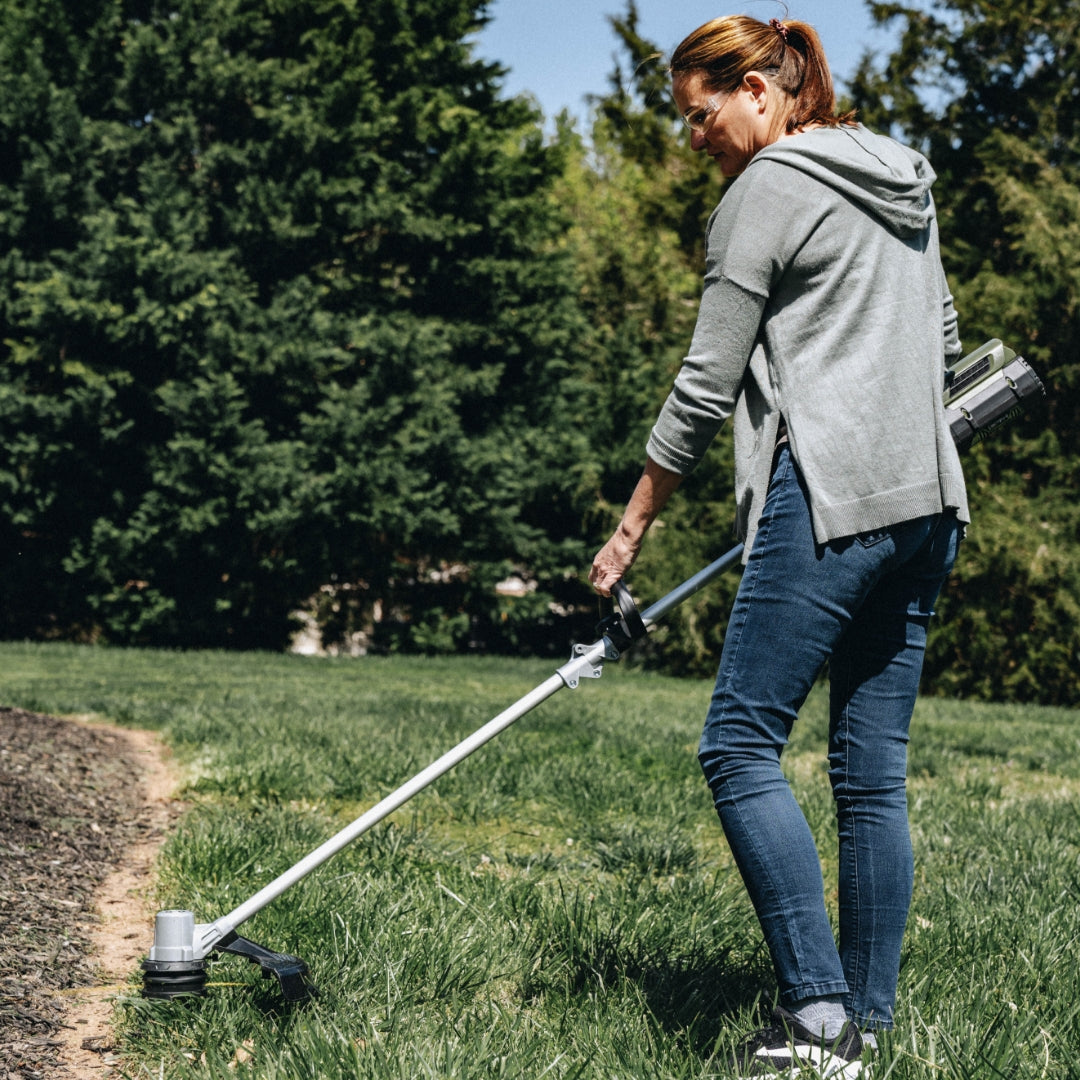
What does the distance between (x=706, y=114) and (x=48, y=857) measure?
2819 mm

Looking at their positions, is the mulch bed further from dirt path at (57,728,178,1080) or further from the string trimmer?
the string trimmer

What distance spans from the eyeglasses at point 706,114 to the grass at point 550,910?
63.2 inches

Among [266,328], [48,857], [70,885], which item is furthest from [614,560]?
[266,328]

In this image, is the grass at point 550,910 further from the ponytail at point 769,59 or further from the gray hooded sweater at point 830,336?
the ponytail at point 769,59

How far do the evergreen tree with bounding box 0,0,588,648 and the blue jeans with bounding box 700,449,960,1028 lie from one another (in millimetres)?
14333

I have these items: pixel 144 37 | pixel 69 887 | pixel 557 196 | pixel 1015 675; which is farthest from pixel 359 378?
pixel 69 887

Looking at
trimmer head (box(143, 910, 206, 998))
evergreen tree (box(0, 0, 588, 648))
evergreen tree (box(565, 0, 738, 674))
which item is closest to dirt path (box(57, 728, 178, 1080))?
trimmer head (box(143, 910, 206, 998))

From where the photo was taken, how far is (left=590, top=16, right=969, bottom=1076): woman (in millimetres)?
2008

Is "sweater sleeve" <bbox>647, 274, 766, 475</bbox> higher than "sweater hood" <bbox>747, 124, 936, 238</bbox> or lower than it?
lower

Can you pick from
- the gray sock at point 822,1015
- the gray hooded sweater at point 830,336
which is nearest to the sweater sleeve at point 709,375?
the gray hooded sweater at point 830,336

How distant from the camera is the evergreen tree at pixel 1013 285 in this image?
1336 cm

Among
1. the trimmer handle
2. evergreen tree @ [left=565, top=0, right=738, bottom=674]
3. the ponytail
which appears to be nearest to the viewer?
the ponytail

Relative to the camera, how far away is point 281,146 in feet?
56.6

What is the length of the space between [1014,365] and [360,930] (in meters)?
1.86
